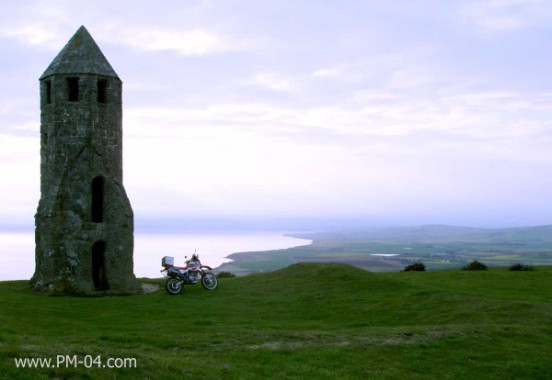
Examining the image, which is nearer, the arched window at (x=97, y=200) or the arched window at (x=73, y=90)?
the arched window at (x=73, y=90)

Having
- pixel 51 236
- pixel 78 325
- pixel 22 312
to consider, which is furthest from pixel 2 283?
pixel 78 325

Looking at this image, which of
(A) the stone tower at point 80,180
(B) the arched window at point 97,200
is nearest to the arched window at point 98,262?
(A) the stone tower at point 80,180

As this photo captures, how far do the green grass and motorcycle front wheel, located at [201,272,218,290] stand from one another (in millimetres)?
435

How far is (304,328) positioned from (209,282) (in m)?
10.8

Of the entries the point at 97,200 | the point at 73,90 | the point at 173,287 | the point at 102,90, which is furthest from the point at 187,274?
the point at 73,90

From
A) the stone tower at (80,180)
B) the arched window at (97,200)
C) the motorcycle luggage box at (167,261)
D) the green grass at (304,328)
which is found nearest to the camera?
the green grass at (304,328)

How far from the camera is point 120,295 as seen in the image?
28.3 metres

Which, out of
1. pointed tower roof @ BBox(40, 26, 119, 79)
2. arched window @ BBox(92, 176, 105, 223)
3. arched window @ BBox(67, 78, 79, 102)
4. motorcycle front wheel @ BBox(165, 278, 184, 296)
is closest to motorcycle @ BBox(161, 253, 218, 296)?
motorcycle front wheel @ BBox(165, 278, 184, 296)

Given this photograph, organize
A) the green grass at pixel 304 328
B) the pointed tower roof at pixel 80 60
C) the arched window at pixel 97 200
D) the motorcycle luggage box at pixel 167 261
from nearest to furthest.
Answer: the green grass at pixel 304 328 < the motorcycle luggage box at pixel 167 261 < the pointed tower roof at pixel 80 60 < the arched window at pixel 97 200

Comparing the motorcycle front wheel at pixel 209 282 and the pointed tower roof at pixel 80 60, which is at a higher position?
the pointed tower roof at pixel 80 60

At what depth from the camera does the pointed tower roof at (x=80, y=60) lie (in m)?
29.3

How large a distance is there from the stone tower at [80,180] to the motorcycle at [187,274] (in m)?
2.08

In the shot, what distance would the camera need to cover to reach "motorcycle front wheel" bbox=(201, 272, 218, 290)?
2948 cm

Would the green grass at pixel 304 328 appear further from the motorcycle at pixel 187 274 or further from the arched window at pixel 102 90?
the arched window at pixel 102 90
